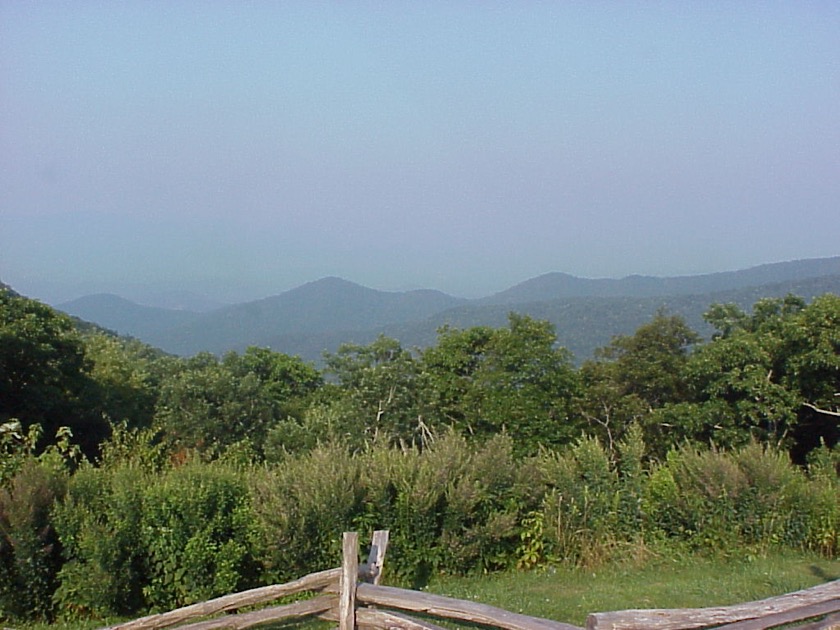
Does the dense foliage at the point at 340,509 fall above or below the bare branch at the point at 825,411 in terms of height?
above

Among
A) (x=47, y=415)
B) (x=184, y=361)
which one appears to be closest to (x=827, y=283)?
(x=184, y=361)

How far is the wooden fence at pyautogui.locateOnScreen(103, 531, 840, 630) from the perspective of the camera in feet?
16.9

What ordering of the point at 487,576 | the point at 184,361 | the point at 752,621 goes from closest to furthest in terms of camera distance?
the point at 752,621 < the point at 487,576 < the point at 184,361

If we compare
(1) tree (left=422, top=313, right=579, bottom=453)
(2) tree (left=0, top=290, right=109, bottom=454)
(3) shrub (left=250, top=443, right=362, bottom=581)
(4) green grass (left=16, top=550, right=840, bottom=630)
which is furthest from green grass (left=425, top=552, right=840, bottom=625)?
(2) tree (left=0, top=290, right=109, bottom=454)

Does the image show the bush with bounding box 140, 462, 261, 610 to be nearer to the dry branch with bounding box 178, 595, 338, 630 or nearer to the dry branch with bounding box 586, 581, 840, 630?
the dry branch with bounding box 178, 595, 338, 630

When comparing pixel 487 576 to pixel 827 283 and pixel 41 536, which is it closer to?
pixel 41 536

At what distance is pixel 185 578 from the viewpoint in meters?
7.60

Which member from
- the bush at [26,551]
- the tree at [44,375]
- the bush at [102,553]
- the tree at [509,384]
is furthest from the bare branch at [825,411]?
the tree at [44,375]

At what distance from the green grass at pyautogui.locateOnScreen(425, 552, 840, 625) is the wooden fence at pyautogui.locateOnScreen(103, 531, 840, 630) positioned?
156cm

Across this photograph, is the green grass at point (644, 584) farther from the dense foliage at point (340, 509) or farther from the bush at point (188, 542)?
the bush at point (188, 542)

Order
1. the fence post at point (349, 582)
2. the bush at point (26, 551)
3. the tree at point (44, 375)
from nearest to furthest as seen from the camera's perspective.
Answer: the fence post at point (349, 582)
the bush at point (26, 551)
the tree at point (44, 375)

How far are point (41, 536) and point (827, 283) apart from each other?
104m

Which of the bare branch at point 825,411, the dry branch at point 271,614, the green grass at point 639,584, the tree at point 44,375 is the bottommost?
the bare branch at point 825,411

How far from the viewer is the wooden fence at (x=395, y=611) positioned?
16.9 feet
